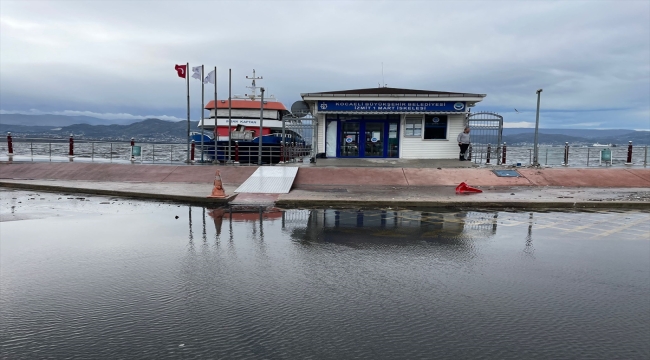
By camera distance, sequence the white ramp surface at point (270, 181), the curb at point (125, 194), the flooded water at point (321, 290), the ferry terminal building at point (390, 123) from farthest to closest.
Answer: the ferry terminal building at point (390, 123) < the white ramp surface at point (270, 181) < the curb at point (125, 194) < the flooded water at point (321, 290)

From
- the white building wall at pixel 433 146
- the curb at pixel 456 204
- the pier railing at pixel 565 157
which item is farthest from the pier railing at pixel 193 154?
the pier railing at pixel 565 157

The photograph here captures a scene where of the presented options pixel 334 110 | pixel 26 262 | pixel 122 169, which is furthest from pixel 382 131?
pixel 26 262

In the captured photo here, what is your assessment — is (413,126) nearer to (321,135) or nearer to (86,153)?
(321,135)

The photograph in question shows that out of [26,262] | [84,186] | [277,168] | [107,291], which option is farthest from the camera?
[277,168]

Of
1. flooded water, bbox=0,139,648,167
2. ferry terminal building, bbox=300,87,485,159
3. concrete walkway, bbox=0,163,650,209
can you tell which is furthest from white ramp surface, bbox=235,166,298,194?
flooded water, bbox=0,139,648,167

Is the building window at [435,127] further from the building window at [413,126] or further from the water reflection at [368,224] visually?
the water reflection at [368,224]

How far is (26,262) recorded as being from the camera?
6457 mm

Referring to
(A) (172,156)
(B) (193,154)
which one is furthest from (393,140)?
(A) (172,156)

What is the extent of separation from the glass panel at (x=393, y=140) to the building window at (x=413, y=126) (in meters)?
0.55

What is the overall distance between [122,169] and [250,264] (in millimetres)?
14632

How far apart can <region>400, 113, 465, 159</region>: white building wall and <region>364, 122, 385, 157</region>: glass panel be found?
1.08 m

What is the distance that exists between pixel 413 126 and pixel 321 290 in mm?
19212

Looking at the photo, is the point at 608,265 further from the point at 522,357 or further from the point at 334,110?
the point at 334,110

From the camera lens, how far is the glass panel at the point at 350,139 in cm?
2391
